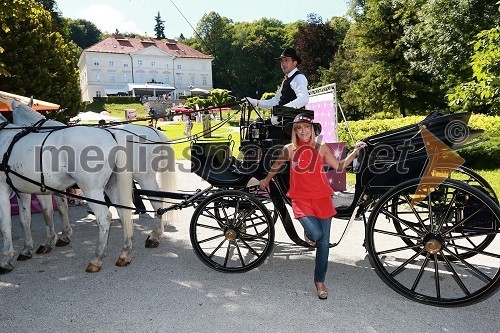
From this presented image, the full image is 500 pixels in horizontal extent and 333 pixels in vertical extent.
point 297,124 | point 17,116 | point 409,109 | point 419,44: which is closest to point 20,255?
point 17,116

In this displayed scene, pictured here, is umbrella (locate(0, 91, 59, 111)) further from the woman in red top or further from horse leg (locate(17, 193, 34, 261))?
the woman in red top

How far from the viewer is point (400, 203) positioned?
394cm

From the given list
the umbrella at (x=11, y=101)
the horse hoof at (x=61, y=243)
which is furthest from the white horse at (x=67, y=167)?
the umbrella at (x=11, y=101)

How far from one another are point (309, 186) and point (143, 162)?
2.59 meters

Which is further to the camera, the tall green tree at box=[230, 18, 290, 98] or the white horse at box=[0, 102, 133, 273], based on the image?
the tall green tree at box=[230, 18, 290, 98]

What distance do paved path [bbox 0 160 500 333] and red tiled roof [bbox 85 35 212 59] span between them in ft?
239

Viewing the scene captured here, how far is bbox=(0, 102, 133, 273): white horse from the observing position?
168 inches

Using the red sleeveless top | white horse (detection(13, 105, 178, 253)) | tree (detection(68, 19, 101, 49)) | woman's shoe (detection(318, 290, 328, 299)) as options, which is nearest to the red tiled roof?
tree (detection(68, 19, 101, 49))

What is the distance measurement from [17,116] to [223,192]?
312 cm

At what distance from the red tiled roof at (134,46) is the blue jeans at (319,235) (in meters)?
74.3

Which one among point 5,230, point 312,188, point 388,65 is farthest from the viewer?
point 388,65

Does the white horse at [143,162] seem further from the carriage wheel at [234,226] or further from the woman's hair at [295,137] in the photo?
the woman's hair at [295,137]

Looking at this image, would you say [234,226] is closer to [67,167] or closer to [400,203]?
[400,203]

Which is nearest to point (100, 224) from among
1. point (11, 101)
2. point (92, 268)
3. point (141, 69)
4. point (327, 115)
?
point (92, 268)
